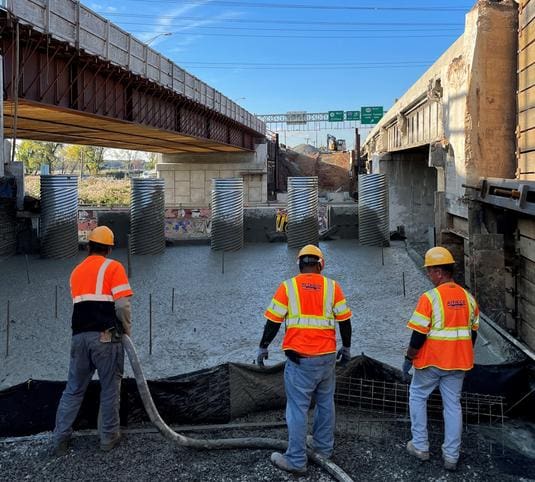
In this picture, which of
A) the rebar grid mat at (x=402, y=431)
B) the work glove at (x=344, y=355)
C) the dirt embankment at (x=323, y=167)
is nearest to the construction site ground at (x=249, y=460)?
the rebar grid mat at (x=402, y=431)

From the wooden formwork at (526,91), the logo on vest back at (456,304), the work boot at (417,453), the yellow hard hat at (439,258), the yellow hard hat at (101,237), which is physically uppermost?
the wooden formwork at (526,91)

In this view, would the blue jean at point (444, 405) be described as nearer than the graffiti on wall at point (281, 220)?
Yes

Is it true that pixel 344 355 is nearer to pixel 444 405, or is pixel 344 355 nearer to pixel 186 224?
pixel 444 405

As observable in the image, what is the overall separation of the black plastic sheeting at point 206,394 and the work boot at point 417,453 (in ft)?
→ 2.62

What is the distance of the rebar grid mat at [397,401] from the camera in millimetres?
5086

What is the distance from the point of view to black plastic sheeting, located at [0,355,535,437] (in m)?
4.87

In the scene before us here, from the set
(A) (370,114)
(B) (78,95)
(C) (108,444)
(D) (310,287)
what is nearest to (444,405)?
(D) (310,287)

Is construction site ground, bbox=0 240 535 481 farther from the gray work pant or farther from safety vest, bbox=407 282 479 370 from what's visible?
safety vest, bbox=407 282 479 370

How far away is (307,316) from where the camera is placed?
13.8 ft

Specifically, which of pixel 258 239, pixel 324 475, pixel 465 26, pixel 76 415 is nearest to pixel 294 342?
pixel 324 475

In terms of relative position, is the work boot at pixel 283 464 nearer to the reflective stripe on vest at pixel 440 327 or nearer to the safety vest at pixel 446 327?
the safety vest at pixel 446 327

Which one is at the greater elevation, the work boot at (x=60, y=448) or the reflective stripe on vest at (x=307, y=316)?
→ the reflective stripe on vest at (x=307, y=316)

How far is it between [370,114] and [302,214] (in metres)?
51.9

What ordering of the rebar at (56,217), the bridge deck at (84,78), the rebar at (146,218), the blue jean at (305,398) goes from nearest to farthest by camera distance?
the blue jean at (305,398) → the bridge deck at (84,78) → the rebar at (56,217) → the rebar at (146,218)
